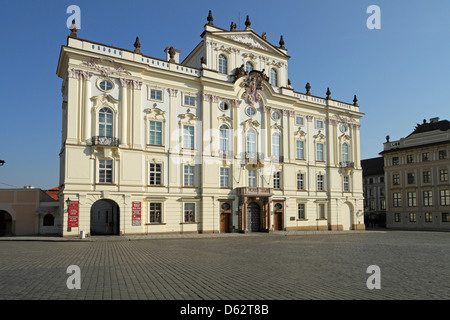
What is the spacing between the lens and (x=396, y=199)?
63875 mm

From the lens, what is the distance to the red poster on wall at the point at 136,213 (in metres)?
34.6

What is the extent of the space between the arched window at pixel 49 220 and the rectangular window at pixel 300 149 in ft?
93.2

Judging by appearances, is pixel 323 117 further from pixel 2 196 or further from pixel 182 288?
pixel 182 288

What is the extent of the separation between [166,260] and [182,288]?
6.52 m

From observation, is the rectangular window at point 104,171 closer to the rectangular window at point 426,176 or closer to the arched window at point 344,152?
the arched window at point 344,152

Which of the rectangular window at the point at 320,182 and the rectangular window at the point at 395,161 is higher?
the rectangular window at the point at 395,161

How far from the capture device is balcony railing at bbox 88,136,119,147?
33.3 meters

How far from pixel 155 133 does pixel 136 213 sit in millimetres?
8021

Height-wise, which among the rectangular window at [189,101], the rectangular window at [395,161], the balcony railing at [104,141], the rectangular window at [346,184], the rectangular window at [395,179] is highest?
the rectangular window at [189,101]

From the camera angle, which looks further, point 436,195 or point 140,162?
point 436,195

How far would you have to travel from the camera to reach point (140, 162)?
35.6 m

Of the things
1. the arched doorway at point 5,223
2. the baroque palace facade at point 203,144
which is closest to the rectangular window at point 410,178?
the baroque palace facade at point 203,144

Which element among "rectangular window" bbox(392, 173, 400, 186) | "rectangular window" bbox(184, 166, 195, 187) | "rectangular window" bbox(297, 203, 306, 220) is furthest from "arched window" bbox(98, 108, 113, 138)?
"rectangular window" bbox(392, 173, 400, 186)
